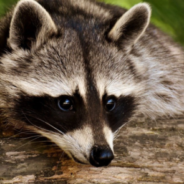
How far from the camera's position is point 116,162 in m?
3.20

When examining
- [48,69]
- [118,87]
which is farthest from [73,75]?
[118,87]

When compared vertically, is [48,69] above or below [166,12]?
below

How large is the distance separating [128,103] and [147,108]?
1.79 ft

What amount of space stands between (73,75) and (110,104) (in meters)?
0.43

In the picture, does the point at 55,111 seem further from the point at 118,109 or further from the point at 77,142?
the point at 118,109

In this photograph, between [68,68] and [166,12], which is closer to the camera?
[68,68]

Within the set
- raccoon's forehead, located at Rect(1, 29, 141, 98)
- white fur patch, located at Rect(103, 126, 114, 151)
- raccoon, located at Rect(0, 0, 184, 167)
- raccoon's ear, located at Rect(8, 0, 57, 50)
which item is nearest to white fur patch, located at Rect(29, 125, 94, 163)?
raccoon, located at Rect(0, 0, 184, 167)

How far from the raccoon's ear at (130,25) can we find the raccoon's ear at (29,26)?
56 cm

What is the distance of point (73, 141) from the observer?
9.52 ft

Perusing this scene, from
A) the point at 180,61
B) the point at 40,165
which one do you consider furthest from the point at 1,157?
the point at 180,61

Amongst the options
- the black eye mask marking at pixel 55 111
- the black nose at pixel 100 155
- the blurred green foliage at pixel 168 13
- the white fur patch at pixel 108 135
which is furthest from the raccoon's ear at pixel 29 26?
the blurred green foliage at pixel 168 13

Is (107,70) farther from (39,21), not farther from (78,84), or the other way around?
(39,21)

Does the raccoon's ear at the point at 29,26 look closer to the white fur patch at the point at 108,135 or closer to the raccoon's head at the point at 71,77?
the raccoon's head at the point at 71,77

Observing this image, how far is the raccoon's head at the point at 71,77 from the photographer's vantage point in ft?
9.57
